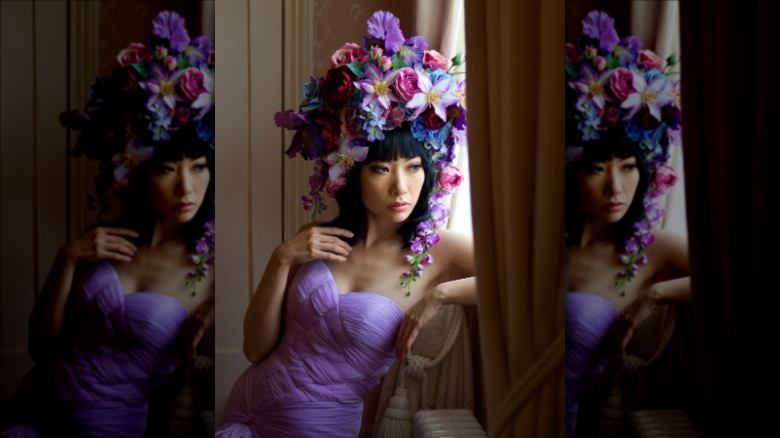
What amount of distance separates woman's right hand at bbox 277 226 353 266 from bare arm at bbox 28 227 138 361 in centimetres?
43

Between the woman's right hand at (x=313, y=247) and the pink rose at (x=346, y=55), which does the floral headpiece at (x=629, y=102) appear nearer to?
the pink rose at (x=346, y=55)

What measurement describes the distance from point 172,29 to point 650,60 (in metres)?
1.31

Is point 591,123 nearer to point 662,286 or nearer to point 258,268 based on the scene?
point 662,286

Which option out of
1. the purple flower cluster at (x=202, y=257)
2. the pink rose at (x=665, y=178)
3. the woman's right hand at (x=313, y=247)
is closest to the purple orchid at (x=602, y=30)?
the pink rose at (x=665, y=178)

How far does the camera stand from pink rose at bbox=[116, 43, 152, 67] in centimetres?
188

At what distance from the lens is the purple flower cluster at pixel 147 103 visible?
1.86 metres

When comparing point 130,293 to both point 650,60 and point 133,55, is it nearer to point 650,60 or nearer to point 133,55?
point 133,55

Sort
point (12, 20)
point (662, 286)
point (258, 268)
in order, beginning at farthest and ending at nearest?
point (662, 286)
point (258, 268)
point (12, 20)

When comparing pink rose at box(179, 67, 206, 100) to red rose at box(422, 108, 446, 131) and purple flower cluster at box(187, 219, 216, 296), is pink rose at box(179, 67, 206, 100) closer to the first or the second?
purple flower cluster at box(187, 219, 216, 296)

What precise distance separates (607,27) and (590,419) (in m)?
1.11

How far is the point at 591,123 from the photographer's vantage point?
6.83 feet

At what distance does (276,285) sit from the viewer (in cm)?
191

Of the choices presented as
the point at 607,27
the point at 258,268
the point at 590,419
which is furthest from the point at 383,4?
the point at 590,419

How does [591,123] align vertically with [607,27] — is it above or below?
below
